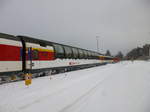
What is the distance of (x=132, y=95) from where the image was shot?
16.3 feet

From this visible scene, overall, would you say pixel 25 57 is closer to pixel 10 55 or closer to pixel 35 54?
pixel 35 54

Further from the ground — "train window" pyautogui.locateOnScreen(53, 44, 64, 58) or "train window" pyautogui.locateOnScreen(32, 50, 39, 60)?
"train window" pyautogui.locateOnScreen(53, 44, 64, 58)

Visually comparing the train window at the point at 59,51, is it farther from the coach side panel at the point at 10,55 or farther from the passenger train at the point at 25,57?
the coach side panel at the point at 10,55

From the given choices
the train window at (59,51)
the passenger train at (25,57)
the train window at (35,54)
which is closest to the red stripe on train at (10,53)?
the passenger train at (25,57)

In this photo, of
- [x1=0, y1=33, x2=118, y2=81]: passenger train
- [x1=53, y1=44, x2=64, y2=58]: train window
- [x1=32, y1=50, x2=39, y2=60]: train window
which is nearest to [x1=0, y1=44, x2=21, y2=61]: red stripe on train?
[x1=0, y1=33, x2=118, y2=81]: passenger train

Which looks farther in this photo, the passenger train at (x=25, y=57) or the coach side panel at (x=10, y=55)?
the passenger train at (x=25, y=57)

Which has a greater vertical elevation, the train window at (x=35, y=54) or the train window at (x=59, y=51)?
the train window at (x=59, y=51)

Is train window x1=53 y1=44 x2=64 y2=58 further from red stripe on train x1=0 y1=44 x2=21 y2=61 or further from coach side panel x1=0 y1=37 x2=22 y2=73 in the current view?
red stripe on train x1=0 y1=44 x2=21 y2=61

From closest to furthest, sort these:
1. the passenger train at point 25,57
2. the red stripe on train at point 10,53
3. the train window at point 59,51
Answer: the red stripe on train at point 10,53
the passenger train at point 25,57
the train window at point 59,51

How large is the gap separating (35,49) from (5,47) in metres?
2.59

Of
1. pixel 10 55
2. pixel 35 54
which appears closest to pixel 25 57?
pixel 35 54

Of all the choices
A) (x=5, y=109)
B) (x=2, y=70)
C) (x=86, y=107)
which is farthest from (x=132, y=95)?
(x=2, y=70)

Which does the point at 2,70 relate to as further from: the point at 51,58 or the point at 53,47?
the point at 53,47

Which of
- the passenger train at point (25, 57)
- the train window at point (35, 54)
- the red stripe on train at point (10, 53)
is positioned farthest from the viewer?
the train window at point (35, 54)
